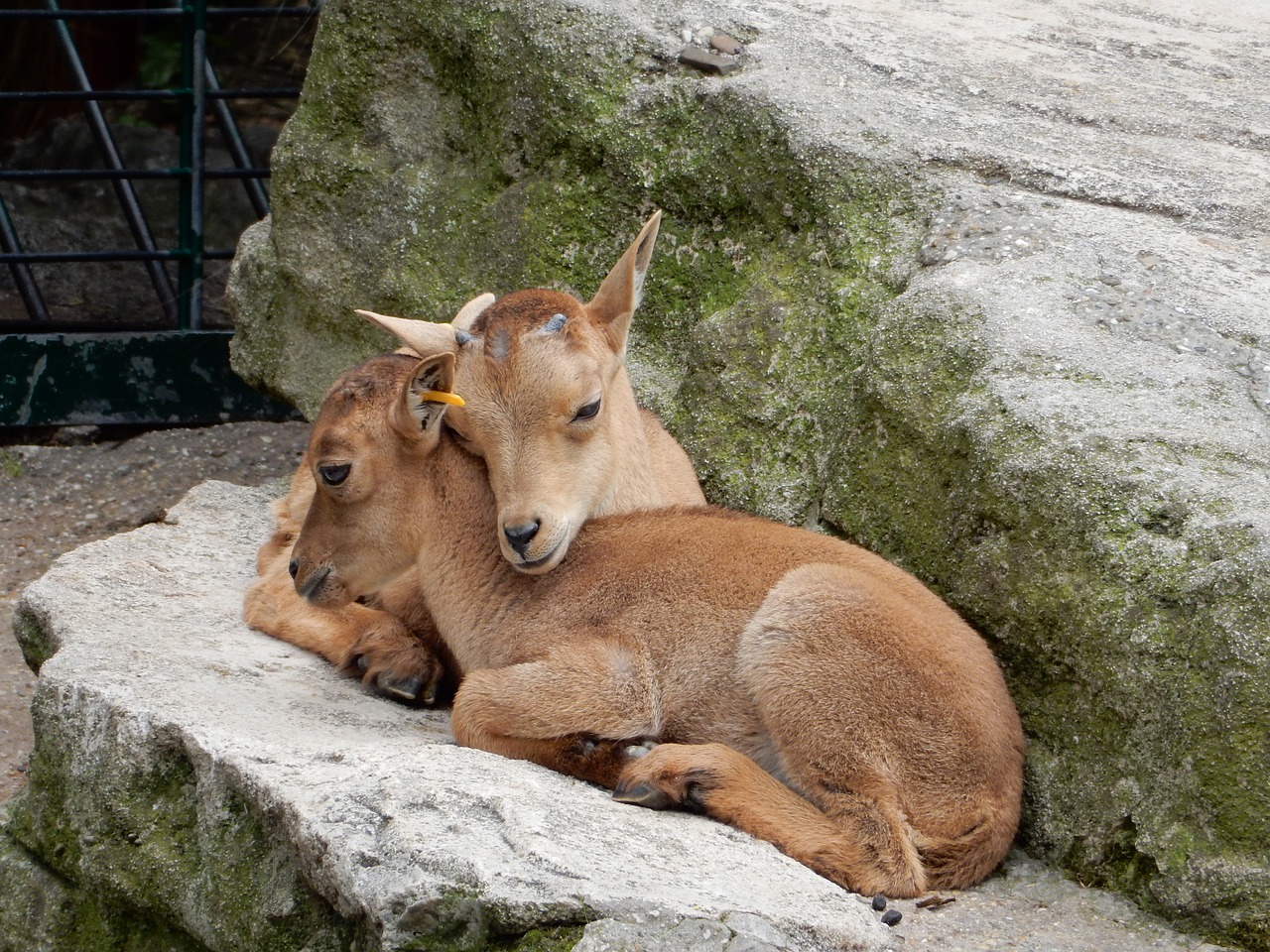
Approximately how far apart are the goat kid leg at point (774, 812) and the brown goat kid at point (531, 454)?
1.07 m

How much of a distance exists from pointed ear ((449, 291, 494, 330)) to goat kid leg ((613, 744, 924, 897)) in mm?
2200

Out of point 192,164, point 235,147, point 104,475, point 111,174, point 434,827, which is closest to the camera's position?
point 434,827

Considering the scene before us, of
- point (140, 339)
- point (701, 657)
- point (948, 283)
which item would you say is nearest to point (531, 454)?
point (701, 657)

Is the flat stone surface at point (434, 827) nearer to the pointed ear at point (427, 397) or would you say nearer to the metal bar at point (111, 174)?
the pointed ear at point (427, 397)

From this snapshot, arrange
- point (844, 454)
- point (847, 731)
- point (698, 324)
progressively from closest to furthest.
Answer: point (847, 731)
point (844, 454)
point (698, 324)

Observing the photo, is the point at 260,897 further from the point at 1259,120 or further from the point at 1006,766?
the point at 1259,120

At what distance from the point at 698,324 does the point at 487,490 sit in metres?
1.68

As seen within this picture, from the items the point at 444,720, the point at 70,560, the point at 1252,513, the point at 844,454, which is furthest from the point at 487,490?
the point at 1252,513

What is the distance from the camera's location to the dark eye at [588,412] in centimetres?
618

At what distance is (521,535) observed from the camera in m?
5.77

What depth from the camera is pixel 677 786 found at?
507 cm

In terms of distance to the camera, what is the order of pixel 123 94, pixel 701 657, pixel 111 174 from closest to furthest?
pixel 701 657 < pixel 123 94 < pixel 111 174

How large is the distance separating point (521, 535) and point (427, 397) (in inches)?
24.8

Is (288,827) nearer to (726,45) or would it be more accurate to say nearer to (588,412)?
(588,412)
